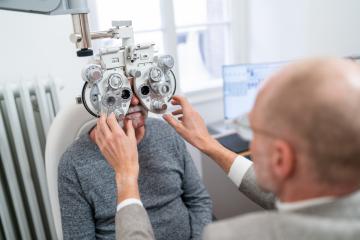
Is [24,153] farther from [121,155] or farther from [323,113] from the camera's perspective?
[323,113]

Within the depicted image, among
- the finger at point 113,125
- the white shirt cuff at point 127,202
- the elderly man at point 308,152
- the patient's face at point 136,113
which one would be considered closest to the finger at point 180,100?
the patient's face at point 136,113

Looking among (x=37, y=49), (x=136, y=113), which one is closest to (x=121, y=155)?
(x=136, y=113)

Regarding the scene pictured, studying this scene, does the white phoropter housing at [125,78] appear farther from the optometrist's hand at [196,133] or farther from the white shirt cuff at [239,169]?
the white shirt cuff at [239,169]

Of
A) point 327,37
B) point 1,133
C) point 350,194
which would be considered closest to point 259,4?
point 327,37

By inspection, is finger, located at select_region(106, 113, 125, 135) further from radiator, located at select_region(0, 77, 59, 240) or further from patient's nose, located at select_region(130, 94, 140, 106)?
radiator, located at select_region(0, 77, 59, 240)

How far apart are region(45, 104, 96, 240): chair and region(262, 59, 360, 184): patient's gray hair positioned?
31.1 inches

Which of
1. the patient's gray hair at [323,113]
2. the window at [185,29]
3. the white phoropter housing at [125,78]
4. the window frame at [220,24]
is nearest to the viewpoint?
the patient's gray hair at [323,113]

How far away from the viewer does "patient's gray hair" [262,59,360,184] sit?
0.50 metres

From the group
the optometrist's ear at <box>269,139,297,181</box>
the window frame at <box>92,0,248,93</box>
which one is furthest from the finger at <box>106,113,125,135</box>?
the window frame at <box>92,0,248,93</box>

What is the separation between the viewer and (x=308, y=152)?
53cm

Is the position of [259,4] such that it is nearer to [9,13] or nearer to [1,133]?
[9,13]

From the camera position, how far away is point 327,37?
74.9 inches

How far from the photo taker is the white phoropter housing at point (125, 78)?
0.95 m

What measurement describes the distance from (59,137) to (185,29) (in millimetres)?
1446
